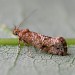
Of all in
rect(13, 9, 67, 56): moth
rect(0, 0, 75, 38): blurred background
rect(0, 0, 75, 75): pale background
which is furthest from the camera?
rect(0, 0, 75, 38): blurred background

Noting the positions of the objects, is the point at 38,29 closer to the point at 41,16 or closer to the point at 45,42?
the point at 41,16

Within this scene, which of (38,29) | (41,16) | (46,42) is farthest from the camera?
(41,16)

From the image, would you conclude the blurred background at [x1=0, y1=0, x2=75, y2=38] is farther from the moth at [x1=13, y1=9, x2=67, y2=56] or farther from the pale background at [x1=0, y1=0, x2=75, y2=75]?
the moth at [x1=13, y1=9, x2=67, y2=56]

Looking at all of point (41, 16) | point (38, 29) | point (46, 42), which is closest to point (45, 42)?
point (46, 42)

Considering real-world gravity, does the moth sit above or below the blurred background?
below

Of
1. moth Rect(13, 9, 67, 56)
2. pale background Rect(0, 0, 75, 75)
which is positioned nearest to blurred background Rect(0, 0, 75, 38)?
pale background Rect(0, 0, 75, 75)

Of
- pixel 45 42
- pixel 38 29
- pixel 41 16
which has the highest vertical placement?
pixel 41 16

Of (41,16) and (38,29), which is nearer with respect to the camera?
(38,29)
